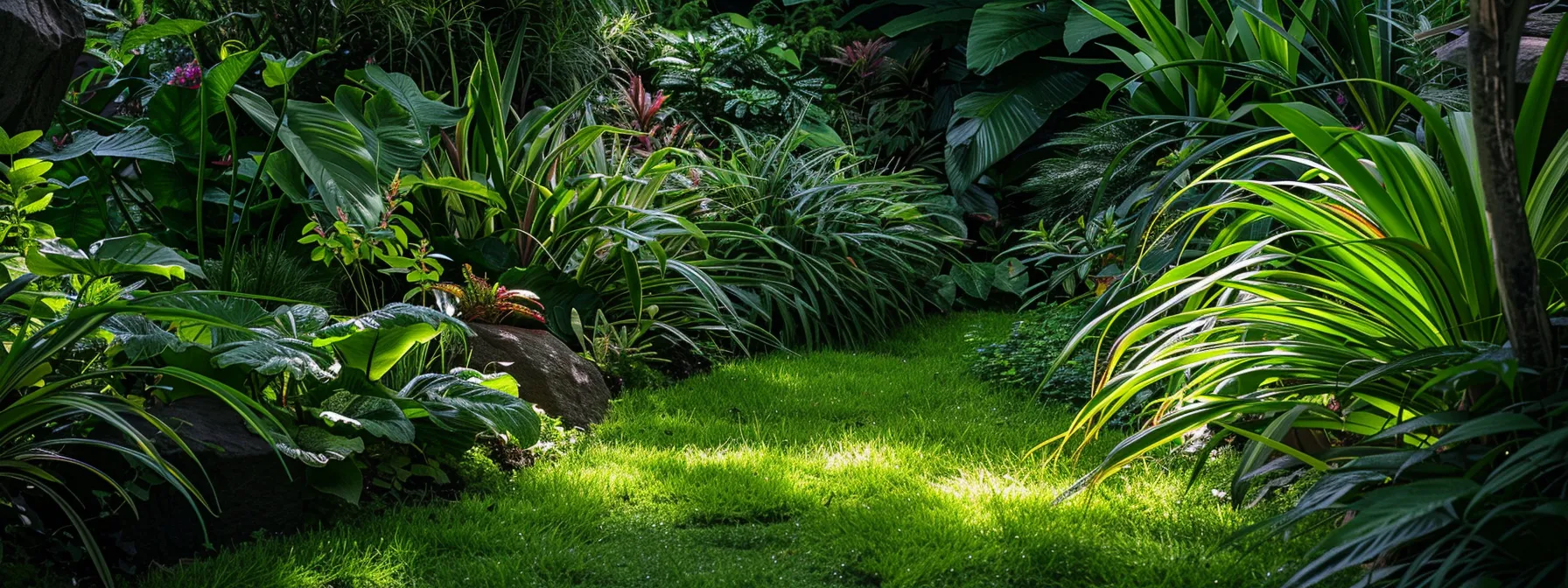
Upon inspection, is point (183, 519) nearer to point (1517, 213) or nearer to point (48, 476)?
point (48, 476)

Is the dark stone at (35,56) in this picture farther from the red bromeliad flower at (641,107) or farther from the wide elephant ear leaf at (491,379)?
the red bromeliad flower at (641,107)

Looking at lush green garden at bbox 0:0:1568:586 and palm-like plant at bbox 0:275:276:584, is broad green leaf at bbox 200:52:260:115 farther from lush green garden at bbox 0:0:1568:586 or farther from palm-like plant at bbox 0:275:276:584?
palm-like plant at bbox 0:275:276:584

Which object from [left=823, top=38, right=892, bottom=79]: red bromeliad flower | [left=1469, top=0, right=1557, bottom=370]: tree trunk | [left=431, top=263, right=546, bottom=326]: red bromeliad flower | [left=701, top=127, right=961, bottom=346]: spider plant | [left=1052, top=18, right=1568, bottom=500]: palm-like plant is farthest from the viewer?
[left=823, top=38, right=892, bottom=79]: red bromeliad flower

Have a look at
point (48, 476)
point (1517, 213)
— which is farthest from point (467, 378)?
point (1517, 213)

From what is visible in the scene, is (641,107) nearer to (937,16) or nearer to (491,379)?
(937,16)

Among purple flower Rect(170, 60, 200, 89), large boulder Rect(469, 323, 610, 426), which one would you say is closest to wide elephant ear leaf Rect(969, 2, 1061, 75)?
large boulder Rect(469, 323, 610, 426)

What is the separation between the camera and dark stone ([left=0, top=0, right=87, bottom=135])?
96.2 inches

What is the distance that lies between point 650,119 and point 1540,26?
3.94 m

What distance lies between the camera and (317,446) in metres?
2.29

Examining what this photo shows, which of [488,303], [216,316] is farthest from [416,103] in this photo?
[216,316]

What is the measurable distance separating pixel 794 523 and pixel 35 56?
6.86 ft

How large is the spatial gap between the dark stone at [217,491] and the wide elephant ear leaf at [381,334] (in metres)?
0.27

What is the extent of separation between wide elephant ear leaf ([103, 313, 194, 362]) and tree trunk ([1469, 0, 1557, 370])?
7.86 ft

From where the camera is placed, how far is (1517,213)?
65.8 inches
